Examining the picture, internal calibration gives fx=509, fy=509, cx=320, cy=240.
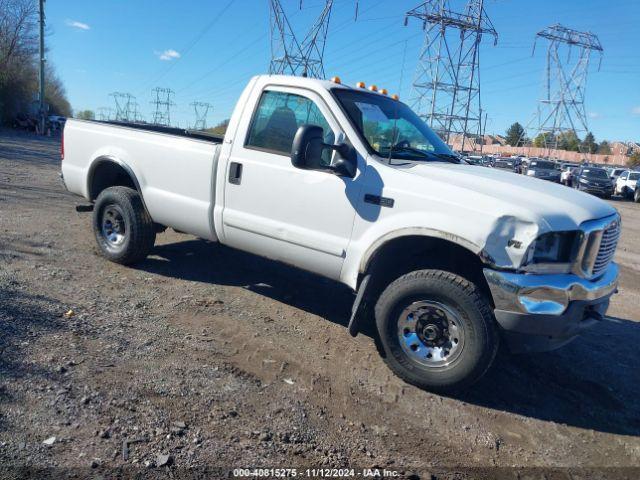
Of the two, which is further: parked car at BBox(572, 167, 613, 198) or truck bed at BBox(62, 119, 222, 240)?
parked car at BBox(572, 167, 613, 198)

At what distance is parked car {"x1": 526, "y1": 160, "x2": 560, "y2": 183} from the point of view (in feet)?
101

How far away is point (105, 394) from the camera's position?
3.24 metres

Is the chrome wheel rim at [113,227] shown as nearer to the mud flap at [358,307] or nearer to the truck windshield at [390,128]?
the truck windshield at [390,128]

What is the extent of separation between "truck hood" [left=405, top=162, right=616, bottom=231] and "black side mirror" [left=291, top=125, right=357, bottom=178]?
1.50ft

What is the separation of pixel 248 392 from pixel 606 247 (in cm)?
283

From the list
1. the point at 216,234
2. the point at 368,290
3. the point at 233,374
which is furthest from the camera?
the point at 216,234

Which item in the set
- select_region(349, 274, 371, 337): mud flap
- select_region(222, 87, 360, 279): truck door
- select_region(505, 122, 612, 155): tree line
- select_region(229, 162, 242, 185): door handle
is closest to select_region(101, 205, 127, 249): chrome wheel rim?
select_region(222, 87, 360, 279): truck door

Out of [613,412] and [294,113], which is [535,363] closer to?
[613,412]

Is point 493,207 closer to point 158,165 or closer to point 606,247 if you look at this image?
point 606,247

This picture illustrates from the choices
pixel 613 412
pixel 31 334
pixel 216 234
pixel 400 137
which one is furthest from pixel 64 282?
pixel 613 412

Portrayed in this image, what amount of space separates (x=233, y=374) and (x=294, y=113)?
231cm

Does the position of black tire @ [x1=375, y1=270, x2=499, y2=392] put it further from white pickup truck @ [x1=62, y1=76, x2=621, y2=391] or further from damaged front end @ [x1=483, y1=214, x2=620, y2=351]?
damaged front end @ [x1=483, y1=214, x2=620, y2=351]

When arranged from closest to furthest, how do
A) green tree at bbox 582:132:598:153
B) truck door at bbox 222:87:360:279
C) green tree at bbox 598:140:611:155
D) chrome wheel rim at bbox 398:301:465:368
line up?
chrome wheel rim at bbox 398:301:465:368
truck door at bbox 222:87:360:279
green tree at bbox 582:132:598:153
green tree at bbox 598:140:611:155

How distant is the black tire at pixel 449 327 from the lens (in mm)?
3504
